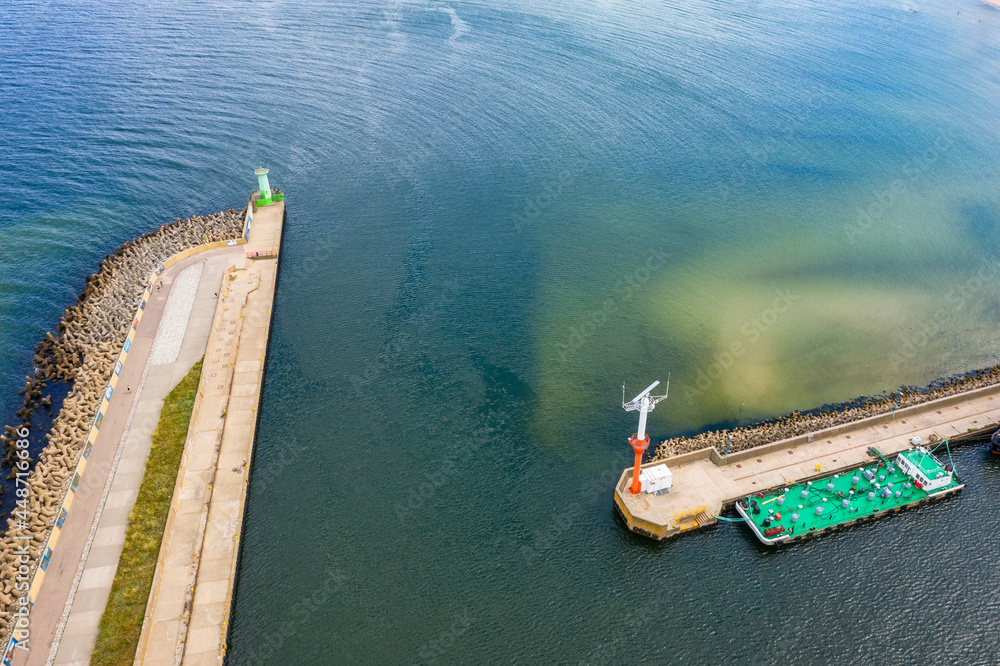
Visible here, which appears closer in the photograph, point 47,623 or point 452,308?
point 47,623

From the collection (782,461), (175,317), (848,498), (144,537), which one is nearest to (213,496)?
(144,537)

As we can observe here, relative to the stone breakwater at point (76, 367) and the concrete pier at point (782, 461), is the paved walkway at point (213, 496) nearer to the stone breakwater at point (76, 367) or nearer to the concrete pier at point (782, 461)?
the stone breakwater at point (76, 367)

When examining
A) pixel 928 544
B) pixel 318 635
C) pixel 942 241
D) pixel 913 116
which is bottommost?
pixel 318 635

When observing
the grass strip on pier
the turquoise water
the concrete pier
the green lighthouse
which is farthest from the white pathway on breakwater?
the concrete pier

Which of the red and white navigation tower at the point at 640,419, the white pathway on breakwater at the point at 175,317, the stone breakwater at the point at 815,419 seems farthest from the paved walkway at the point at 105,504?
the stone breakwater at the point at 815,419

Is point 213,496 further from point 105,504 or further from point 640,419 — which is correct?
point 640,419

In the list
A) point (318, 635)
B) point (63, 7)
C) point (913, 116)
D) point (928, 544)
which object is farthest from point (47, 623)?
point (63, 7)

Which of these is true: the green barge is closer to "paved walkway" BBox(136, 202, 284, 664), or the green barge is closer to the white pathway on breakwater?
"paved walkway" BBox(136, 202, 284, 664)

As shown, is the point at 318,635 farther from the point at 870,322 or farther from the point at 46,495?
the point at 870,322
